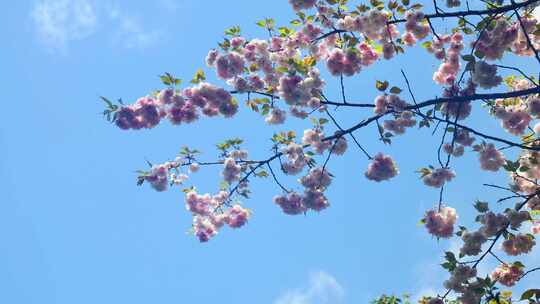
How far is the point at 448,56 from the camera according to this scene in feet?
27.2

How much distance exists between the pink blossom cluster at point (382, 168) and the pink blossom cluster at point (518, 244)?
6.41 feet

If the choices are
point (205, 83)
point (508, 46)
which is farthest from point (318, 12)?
point (508, 46)

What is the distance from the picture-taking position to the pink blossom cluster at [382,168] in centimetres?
769

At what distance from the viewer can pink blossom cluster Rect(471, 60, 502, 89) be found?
20.3 ft

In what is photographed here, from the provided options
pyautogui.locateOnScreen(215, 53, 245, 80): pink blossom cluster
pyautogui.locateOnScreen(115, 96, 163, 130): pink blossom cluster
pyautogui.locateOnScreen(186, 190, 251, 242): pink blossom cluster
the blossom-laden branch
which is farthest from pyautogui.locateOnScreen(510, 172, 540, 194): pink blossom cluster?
pyautogui.locateOnScreen(115, 96, 163, 130): pink blossom cluster

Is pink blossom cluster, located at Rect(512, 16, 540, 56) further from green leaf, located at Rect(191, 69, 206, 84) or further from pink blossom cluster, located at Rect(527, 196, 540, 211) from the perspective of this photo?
green leaf, located at Rect(191, 69, 206, 84)

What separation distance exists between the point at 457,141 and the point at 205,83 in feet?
13.3

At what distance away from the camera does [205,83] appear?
25.2 ft

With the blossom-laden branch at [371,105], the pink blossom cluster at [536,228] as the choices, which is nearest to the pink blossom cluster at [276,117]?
the blossom-laden branch at [371,105]

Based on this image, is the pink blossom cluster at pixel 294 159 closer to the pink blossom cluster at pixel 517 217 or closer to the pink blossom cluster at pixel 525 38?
the pink blossom cluster at pixel 517 217

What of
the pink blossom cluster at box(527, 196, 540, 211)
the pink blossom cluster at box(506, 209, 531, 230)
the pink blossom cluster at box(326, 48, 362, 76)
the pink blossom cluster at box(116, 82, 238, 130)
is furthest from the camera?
the pink blossom cluster at box(116, 82, 238, 130)

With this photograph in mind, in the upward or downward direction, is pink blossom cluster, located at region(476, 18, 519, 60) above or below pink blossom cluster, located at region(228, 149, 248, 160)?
below

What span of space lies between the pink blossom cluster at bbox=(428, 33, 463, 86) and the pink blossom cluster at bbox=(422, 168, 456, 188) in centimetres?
171

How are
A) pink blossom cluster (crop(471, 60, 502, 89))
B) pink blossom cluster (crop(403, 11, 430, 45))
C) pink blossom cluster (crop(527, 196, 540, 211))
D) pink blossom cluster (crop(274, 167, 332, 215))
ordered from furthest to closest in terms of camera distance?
pink blossom cluster (crop(274, 167, 332, 215))
pink blossom cluster (crop(403, 11, 430, 45))
pink blossom cluster (crop(527, 196, 540, 211))
pink blossom cluster (crop(471, 60, 502, 89))
